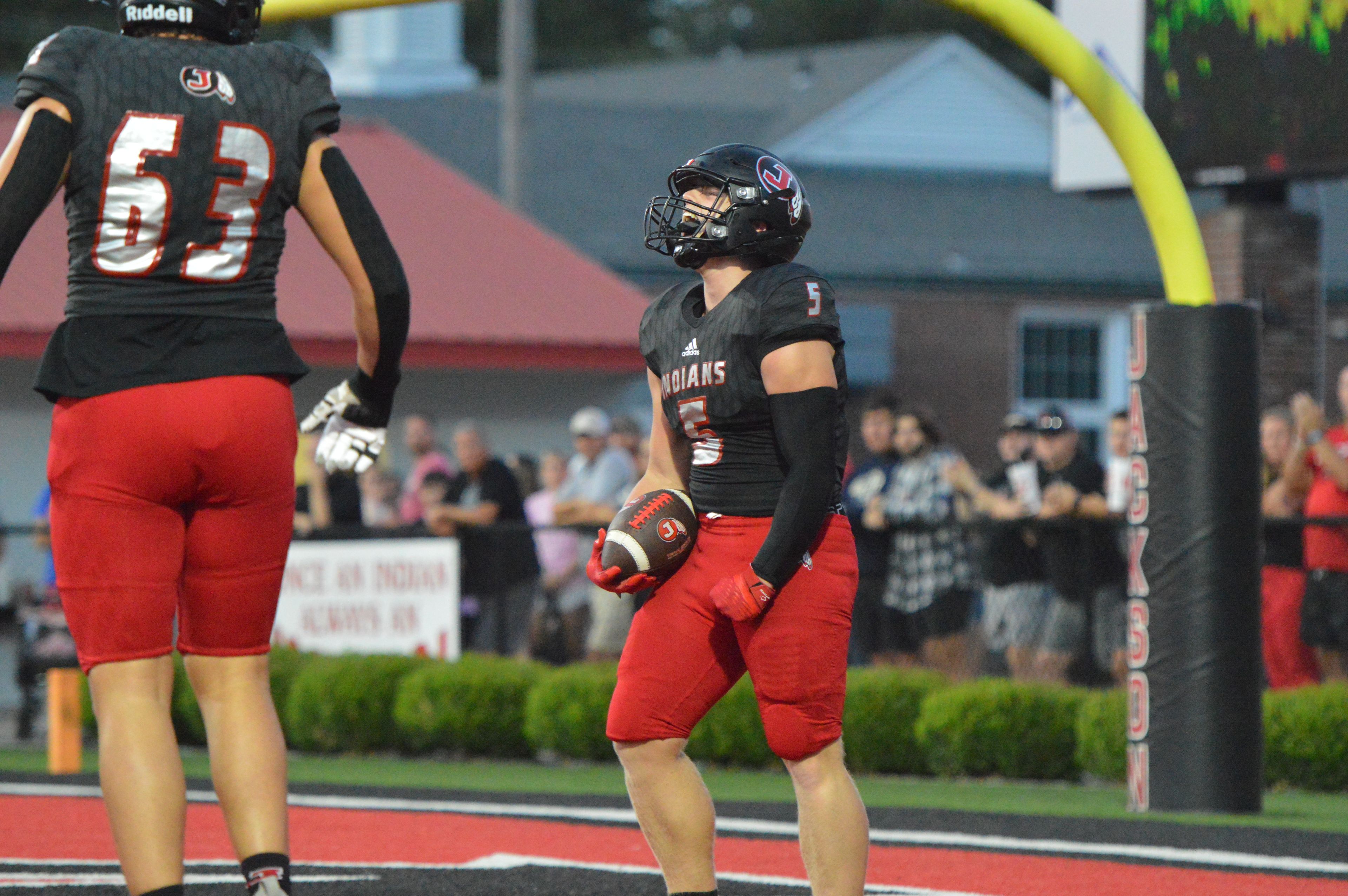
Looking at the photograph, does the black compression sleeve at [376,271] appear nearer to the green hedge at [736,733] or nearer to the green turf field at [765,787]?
the green turf field at [765,787]

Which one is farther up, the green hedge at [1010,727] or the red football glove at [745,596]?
the red football glove at [745,596]

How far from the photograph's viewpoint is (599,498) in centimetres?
1363

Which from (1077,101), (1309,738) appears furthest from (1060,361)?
(1309,738)

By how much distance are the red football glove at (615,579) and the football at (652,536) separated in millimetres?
12

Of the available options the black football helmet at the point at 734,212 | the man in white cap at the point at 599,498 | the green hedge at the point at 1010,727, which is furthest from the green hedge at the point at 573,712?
the black football helmet at the point at 734,212

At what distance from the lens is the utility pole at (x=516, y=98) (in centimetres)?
2355

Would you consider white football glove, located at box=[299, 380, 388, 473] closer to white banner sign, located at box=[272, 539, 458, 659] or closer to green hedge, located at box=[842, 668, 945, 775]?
green hedge, located at box=[842, 668, 945, 775]

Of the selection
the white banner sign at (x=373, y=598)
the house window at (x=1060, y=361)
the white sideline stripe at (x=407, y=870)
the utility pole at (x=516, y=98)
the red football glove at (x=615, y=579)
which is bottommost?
the white sideline stripe at (x=407, y=870)

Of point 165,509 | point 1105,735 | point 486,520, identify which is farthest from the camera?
point 486,520

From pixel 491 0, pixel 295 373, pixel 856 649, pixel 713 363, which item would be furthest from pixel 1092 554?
pixel 491 0

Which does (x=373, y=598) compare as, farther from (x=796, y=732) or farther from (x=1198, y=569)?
(x=796, y=732)

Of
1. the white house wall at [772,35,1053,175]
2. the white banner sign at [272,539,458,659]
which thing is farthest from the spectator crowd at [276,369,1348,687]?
the white house wall at [772,35,1053,175]

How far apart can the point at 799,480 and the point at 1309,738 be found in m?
5.77

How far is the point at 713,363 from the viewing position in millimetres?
4953
